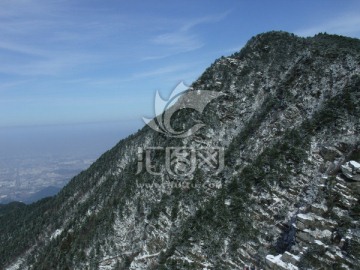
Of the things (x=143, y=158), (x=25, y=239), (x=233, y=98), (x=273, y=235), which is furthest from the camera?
(x=25, y=239)

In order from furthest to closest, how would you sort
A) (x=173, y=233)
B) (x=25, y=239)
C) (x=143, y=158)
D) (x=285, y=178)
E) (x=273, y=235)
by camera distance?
(x=25, y=239) → (x=143, y=158) → (x=173, y=233) → (x=285, y=178) → (x=273, y=235)

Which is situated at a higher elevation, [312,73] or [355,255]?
[312,73]

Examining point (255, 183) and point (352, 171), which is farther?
point (255, 183)

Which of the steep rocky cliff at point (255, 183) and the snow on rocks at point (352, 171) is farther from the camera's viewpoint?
the steep rocky cliff at point (255, 183)

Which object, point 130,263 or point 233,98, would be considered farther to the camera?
point 233,98

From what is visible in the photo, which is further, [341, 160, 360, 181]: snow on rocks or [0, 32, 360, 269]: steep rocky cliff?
[0, 32, 360, 269]: steep rocky cliff

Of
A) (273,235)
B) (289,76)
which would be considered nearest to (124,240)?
(273,235)

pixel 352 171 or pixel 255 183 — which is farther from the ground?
pixel 352 171

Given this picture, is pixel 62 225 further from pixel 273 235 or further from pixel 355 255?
pixel 355 255
